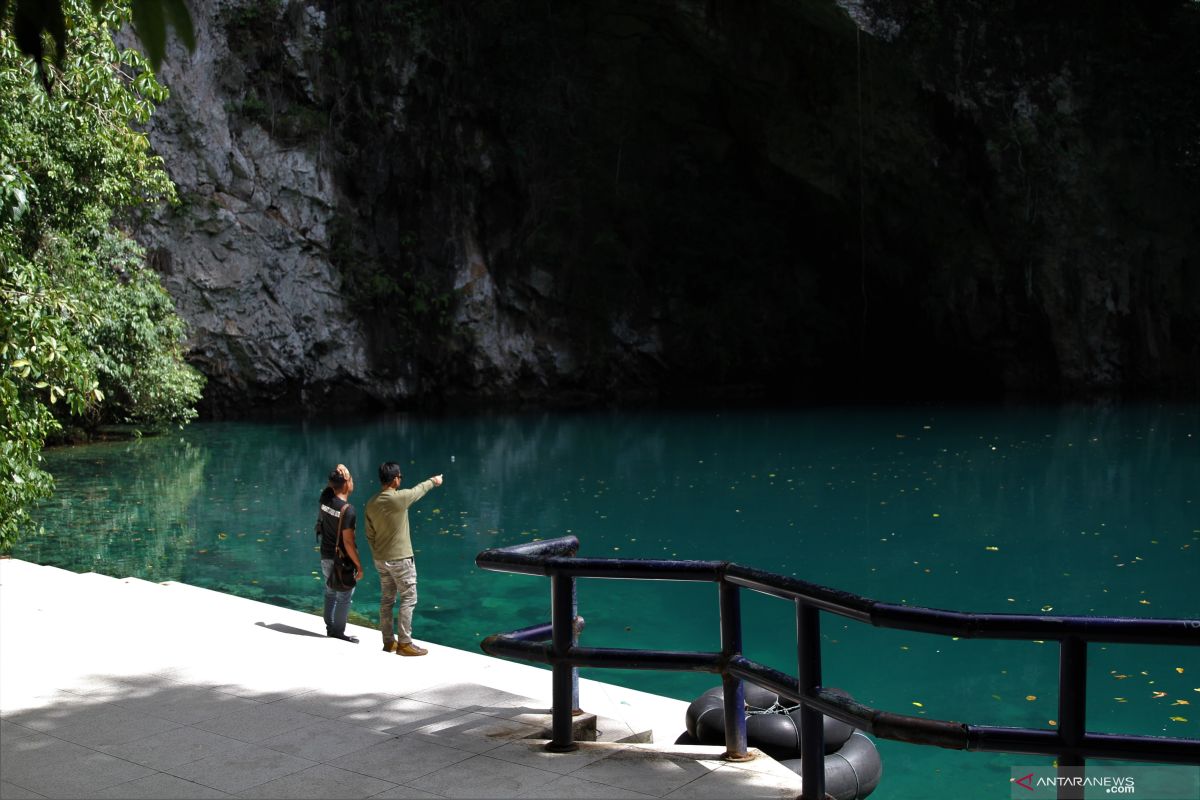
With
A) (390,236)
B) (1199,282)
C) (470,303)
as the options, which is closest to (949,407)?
(1199,282)

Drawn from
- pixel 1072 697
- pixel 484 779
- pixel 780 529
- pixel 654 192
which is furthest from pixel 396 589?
pixel 654 192

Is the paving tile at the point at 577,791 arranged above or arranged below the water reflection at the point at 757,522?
above

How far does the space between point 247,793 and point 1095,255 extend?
32.5m

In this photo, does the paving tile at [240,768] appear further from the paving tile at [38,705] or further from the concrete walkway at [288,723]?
the paving tile at [38,705]

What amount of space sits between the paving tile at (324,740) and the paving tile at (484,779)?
527 mm

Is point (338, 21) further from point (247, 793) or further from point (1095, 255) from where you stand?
point (247, 793)

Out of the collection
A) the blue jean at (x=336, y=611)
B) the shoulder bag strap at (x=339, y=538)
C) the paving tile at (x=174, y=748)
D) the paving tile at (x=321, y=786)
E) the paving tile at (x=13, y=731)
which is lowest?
the blue jean at (x=336, y=611)

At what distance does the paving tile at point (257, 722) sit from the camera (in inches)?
197

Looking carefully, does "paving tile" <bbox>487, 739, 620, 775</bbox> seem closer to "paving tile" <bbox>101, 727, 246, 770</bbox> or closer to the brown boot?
"paving tile" <bbox>101, 727, 246, 770</bbox>

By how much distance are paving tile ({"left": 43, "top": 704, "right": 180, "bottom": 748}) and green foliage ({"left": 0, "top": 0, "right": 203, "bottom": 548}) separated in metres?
3.05

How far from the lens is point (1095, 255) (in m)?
32.7

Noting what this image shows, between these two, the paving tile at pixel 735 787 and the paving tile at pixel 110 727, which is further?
the paving tile at pixel 110 727

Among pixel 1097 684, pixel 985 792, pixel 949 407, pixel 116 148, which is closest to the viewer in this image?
pixel 985 792

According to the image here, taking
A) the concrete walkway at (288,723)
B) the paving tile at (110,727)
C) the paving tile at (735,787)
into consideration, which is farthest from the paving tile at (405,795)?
the paving tile at (110,727)
